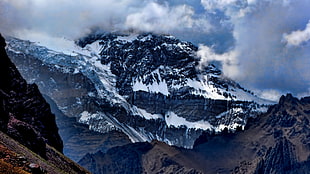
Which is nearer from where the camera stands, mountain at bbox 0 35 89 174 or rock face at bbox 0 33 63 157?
mountain at bbox 0 35 89 174

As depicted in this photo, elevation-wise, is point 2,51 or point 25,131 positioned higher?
point 2,51

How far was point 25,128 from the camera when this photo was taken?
119625mm

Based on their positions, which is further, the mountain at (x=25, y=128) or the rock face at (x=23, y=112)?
the rock face at (x=23, y=112)

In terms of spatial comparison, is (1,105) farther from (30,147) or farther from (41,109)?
(41,109)

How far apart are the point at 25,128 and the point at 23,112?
94.4ft

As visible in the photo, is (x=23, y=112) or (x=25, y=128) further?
(x=23, y=112)

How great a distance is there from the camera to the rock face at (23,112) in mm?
114312

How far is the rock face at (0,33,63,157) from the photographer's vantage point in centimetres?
11431

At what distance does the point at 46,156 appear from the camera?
410 ft

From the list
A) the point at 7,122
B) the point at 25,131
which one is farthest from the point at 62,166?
the point at 7,122

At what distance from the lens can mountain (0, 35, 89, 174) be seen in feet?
303

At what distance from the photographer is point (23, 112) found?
484ft

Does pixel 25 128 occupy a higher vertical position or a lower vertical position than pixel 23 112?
lower

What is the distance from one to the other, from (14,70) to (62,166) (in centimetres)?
3435
